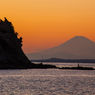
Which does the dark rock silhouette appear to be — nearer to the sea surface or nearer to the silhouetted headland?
the silhouetted headland

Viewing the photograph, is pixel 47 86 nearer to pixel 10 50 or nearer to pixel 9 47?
pixel 9 47

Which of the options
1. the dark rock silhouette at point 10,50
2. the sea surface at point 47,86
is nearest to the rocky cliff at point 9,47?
the dark rock silhouette at point 10,50

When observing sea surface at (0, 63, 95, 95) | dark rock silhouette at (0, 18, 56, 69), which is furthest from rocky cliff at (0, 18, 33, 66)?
sea surface at (0, 63, 95, 95)

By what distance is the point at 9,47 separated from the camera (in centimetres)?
17538

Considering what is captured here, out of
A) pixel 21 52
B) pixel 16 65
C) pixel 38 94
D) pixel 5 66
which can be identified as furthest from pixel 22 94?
pixel 21 52

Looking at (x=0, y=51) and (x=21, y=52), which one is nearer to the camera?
(x=0, y=51)

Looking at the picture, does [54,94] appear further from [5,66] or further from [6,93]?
[5,66]

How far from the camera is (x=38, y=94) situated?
155 feet

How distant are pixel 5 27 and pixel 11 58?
2258cm

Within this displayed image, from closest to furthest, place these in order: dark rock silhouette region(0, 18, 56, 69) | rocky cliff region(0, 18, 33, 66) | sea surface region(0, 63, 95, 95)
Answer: sea surface region(0, 63, 95, 95) → dark rock silhouette region(0, 18, 56, 69) → rocky cliff region(0, 18, 33, 66)

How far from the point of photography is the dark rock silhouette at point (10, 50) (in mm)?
167500

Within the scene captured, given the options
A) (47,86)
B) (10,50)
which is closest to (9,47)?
(10,50)

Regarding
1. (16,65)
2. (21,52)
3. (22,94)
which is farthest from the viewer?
(21,52)

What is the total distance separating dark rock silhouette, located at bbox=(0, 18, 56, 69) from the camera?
168m
